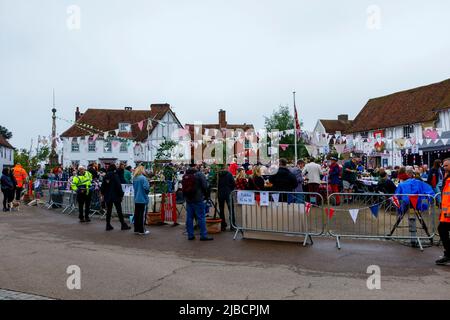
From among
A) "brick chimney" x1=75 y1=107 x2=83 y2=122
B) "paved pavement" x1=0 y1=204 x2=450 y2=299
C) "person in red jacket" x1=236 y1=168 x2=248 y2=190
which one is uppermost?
"brick chimney" x1=75 y1=107 x2=83 y2=122

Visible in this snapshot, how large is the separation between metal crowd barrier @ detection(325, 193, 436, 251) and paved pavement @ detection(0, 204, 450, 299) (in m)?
0.28

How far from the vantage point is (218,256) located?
8.23 meters

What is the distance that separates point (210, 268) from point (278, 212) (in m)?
2.59

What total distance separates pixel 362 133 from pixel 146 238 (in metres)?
40.6

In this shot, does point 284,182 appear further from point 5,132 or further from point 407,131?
point 5,132

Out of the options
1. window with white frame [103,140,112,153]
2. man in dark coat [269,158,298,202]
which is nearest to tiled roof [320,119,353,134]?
window with white frame [103,140,112,153]

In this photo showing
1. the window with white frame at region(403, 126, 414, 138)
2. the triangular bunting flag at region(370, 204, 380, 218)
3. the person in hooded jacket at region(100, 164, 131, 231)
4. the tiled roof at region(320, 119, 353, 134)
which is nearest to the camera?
the triangular bunting flag at region(370, 204, 380, 218)

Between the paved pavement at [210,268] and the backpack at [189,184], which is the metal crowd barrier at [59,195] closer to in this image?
the paved pavement at [210,268]

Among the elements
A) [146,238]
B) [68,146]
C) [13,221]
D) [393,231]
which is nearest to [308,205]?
[393,231]

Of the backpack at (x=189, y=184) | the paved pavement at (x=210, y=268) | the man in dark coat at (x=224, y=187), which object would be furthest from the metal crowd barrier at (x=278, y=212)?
the man in dark coat at (x=224, y=187)

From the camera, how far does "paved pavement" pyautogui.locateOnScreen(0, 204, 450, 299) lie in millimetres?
5855

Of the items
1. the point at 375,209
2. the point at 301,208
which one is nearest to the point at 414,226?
the point at 375,209

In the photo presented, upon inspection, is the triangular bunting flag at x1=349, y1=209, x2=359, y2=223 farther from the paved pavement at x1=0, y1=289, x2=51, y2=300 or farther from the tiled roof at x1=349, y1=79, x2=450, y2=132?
the tiled roof at x1=349, y1=79, x2=450, y2=132

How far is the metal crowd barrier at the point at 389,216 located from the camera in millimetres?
8691
